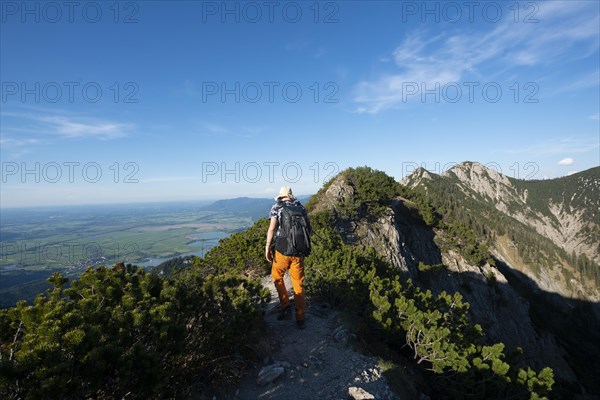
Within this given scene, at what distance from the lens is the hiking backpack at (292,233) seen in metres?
7.35

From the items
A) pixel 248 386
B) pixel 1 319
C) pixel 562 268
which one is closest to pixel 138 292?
pixel 1 319

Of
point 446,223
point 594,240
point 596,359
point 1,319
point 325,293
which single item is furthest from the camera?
point 594,240

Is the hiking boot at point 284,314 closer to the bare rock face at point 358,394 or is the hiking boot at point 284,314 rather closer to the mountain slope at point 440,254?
the bare rock face at point 358,394

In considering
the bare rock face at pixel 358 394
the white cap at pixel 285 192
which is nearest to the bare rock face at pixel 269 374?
the bare rock face at pixel 358 394

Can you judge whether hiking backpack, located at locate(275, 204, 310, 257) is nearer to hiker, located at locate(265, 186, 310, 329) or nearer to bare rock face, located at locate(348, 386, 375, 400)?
hiker, located at locate(265, 186, 310, 329)

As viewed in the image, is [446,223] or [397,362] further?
[446,223]

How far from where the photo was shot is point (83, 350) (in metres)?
3.38

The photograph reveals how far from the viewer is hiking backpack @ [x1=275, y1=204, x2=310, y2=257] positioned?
7.35 m

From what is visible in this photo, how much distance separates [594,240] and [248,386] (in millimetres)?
254879

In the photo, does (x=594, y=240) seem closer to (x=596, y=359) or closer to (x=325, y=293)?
(x=596, y=359)

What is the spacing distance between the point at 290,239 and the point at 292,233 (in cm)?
15

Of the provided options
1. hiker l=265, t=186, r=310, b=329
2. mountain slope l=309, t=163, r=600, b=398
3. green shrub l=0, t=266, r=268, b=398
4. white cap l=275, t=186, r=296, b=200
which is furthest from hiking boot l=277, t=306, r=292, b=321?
mountain slope l=309, t=163, r=600, b=398

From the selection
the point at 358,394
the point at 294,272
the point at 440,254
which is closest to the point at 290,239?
the point at 294,272

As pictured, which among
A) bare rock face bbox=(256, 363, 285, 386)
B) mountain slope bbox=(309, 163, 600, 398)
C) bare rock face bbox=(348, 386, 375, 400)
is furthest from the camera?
mountain slope bbox=(309, 163, 600, 398)
